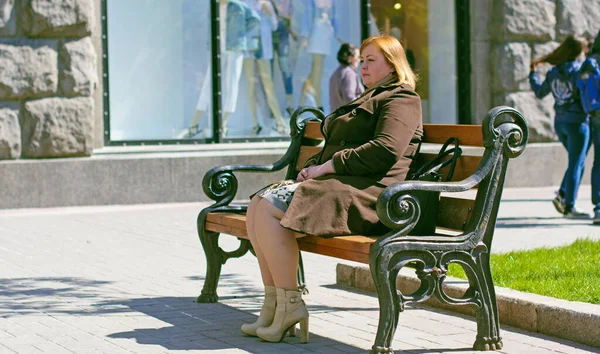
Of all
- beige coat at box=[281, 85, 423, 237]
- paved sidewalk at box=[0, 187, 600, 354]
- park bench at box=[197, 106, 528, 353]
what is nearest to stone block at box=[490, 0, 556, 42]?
paved sidewalk at box=[0, 187, 600, 354]

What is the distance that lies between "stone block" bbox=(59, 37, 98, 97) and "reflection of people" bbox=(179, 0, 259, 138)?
1704 mm

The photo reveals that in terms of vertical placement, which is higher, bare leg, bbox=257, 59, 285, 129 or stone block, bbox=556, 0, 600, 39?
stone block, bbox=556, 0, 600, 39

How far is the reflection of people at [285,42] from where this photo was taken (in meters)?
13.4

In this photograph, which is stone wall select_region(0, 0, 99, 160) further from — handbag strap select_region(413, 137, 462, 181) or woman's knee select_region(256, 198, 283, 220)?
handbag strap select_region(413, 137, 462, 181)

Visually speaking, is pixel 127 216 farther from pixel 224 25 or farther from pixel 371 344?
pixel 371 344

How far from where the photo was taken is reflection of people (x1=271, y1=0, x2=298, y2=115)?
1343 centimetres

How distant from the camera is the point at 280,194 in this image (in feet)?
18.3

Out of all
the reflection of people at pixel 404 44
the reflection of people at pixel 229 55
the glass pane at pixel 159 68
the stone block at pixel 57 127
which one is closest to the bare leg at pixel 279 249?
the stone block at pixel 57 127

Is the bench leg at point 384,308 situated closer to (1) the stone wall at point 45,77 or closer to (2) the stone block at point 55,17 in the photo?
(1) the stone wall at point 45,77

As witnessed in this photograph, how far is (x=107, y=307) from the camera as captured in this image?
649 cm

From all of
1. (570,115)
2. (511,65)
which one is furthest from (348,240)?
(511,65)

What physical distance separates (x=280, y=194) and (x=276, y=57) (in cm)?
811

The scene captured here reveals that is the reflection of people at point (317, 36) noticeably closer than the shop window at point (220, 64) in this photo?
No

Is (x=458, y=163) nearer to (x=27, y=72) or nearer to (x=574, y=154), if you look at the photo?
(x=574, y=154)
